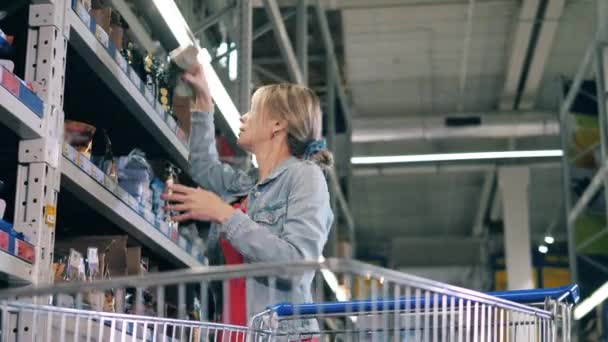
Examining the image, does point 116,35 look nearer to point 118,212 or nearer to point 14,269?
point 118,212

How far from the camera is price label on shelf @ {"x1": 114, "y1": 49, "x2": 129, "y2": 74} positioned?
324cm

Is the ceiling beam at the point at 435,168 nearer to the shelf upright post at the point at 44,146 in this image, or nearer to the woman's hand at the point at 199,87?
the woman's hand at the point at 199,87

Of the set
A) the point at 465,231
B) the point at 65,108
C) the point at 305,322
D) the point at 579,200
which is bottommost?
the point at 305,322

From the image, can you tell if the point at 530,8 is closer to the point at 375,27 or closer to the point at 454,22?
the point at 454,22

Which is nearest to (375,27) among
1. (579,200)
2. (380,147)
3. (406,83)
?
(406,83)

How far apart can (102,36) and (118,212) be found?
0.53 metres

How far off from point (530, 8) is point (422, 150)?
16.2 feet

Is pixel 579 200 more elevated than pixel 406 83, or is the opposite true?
pixel 406 83

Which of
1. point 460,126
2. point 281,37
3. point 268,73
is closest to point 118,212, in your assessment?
point 281,37

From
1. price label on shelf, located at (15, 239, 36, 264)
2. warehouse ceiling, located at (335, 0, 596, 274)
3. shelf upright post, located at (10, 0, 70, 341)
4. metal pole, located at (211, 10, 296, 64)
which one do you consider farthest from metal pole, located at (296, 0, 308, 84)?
price label on shelf, located at (15, 239, 36, 264)

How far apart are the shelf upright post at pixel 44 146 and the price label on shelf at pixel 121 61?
434 mm

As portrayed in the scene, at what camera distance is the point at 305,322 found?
2.39 m

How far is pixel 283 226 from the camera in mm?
2479

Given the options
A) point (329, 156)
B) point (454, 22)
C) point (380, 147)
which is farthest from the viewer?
point (380, 147)
